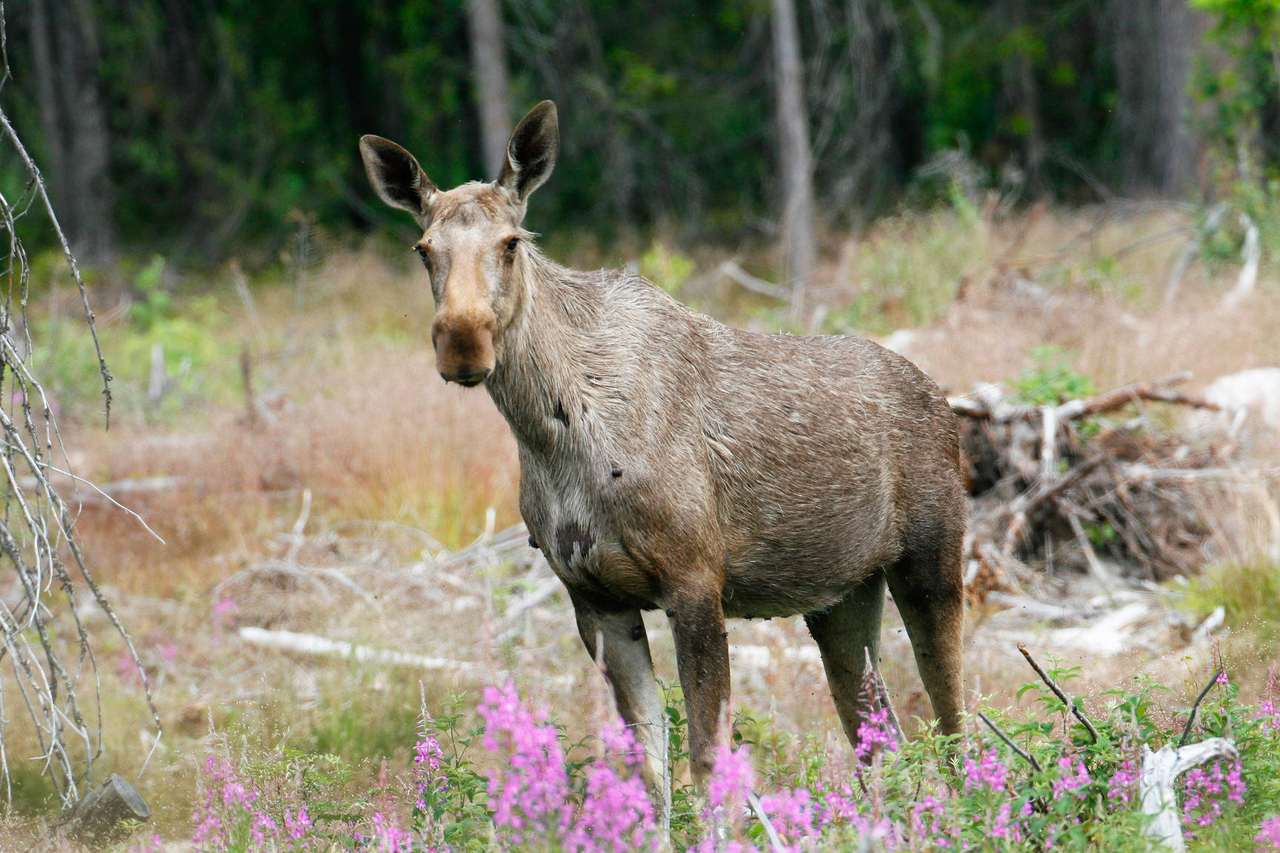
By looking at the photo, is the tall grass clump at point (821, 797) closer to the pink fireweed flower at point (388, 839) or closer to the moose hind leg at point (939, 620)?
the pink fireweed flower at point (388, 839)

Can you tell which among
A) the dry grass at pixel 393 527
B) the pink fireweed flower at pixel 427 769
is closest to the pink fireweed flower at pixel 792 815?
the dry grass at pixel 393 527

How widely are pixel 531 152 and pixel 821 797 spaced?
2.39 metres

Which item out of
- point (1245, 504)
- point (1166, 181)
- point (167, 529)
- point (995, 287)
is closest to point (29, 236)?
point (167, 529)

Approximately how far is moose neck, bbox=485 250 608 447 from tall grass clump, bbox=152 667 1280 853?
100 centimetres

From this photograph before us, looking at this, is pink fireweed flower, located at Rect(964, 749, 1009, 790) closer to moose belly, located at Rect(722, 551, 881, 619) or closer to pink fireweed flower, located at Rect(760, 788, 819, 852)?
pink fireweed flower, located at Rect(760, 788, 819, 852)

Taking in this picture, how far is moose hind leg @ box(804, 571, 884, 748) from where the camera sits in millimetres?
4902

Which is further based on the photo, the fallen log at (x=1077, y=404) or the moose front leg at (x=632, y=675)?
the fallen log at (x=1077, y=404)

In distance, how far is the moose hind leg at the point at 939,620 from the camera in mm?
4742

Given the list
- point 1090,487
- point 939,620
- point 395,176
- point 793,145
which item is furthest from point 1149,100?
point 395,176

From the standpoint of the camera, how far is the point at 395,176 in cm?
413

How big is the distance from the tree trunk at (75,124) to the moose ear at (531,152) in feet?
58.4

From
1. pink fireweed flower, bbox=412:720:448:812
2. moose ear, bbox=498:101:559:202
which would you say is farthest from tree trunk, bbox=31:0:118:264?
pink fireweed flower, bbox=412:720:448:812

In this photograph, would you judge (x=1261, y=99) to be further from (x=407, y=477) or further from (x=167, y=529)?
(x=167, y=529)

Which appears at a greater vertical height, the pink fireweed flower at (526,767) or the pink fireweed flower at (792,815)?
the pink fireweed flower at (526,767)
